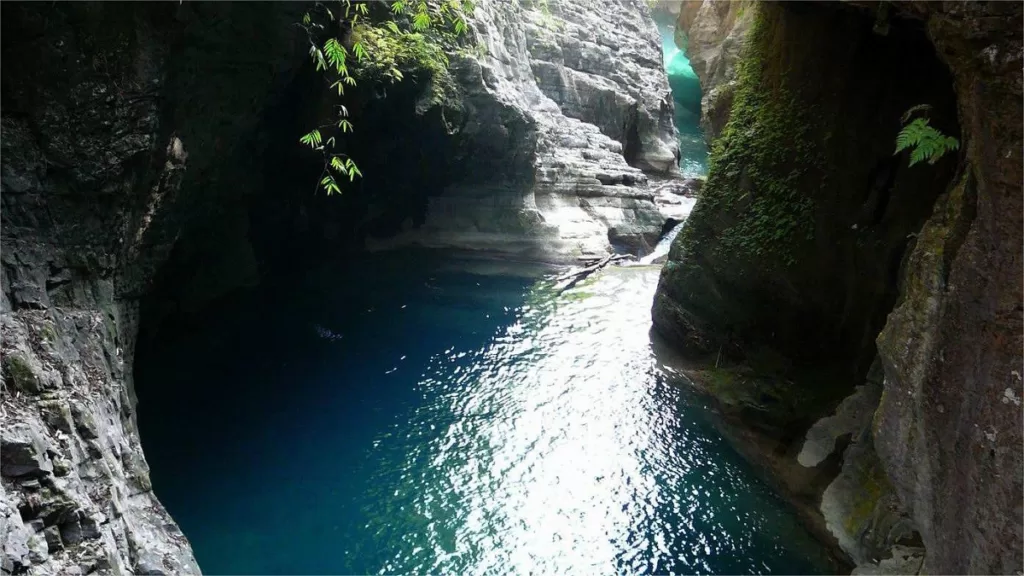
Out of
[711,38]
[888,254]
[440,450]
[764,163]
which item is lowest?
[440,450]

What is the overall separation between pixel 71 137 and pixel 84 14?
132 cm

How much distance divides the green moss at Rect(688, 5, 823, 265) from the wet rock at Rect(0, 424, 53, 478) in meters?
11.9

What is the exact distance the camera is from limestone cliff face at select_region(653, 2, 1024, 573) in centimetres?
505

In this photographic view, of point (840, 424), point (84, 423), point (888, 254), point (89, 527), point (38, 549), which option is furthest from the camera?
point (840, 424)

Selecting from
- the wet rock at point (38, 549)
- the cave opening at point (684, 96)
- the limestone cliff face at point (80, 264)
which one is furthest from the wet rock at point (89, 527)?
the cave opening at point (684, 96)

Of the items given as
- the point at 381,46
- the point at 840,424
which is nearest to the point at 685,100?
the point at 381,46

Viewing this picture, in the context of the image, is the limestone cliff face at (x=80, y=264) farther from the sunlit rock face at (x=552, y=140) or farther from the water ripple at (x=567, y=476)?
the sunlit rock face at (x=552, y=140)

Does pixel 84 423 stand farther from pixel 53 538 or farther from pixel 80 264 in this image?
pixel 80 264

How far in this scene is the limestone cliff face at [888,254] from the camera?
16.6 ft

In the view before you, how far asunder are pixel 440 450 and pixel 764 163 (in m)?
8.90

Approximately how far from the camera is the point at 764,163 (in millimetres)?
12148

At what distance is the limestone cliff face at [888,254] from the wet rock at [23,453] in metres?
8.22

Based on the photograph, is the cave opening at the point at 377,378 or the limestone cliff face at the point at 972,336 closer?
the limestone cliff face at the point at 972,336

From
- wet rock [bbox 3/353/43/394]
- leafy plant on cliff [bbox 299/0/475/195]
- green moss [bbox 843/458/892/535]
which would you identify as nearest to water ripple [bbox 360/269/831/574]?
green moss [bbox 843/458/892/535]
